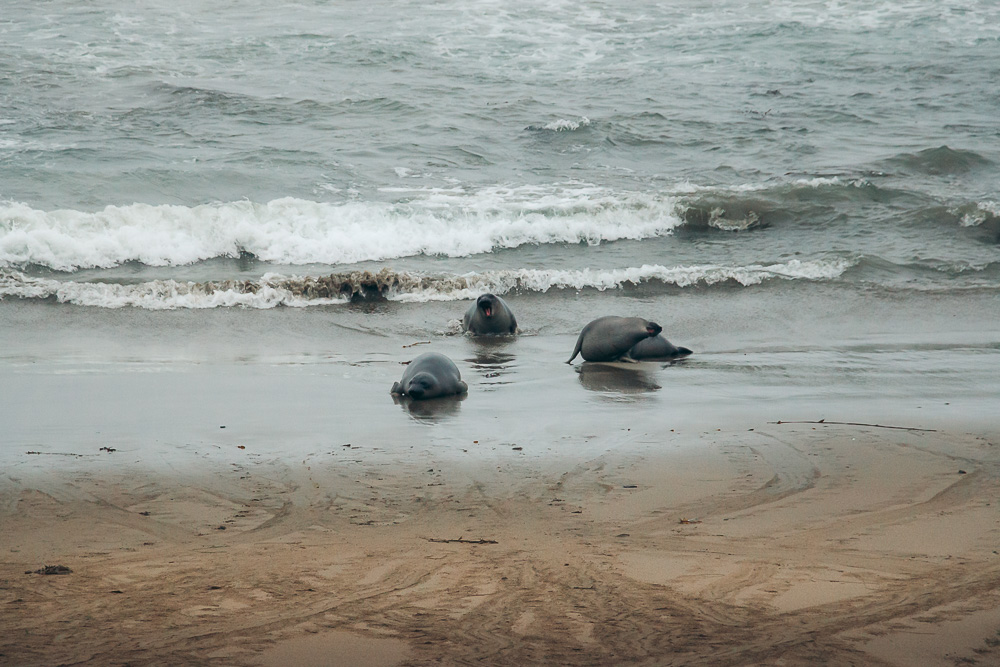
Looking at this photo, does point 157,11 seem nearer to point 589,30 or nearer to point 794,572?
point 589,30

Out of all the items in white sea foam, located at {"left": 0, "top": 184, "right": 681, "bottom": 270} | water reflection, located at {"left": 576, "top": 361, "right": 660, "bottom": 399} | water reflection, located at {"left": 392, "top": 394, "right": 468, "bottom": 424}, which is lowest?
water reflection, located at {"left": 576, "top": 361, "right": 660, "bottom": 399}

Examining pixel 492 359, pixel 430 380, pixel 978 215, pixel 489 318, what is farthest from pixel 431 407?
pixel 978 215

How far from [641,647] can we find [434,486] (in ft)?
6.25

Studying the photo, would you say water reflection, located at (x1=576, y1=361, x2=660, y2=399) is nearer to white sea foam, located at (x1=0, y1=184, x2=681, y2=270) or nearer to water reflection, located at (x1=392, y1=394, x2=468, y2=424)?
water reflection, located at (x1=392, y1=394, x2=468, y2=424)

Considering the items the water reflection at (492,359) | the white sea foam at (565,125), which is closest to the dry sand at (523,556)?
the water reflection at (492,359)

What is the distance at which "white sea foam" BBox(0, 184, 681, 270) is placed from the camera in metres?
11.6

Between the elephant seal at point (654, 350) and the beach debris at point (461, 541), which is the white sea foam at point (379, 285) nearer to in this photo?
the elephant seal at point (654, 350)

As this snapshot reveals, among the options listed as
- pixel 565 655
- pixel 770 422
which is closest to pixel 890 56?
pixel 770 422

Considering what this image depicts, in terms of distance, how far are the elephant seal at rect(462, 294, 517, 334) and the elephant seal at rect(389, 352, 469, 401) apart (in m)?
1.92

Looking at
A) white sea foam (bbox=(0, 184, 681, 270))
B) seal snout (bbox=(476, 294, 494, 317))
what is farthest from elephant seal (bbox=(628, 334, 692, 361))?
white sea foam (bbox=(0, 184, 681, 270))

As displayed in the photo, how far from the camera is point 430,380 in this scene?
6480 millimetres

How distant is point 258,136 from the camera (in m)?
16.3

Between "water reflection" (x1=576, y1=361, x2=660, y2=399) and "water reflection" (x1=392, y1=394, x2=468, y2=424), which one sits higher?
"water reflection" (x1=392, y1=394, x2=468, y2=424)

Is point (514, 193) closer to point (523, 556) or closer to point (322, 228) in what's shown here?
point (322, 228)
